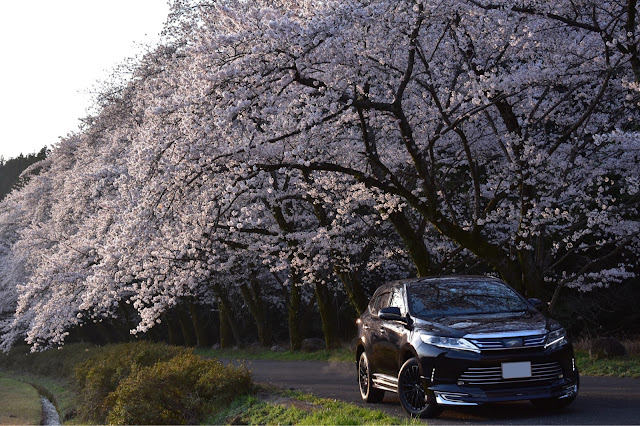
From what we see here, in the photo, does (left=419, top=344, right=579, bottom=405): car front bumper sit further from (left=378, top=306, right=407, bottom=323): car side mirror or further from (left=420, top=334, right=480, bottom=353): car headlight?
(left=378, top=306, right=407, bottom=323): car side mirror

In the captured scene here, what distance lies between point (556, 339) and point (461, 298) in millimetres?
1394

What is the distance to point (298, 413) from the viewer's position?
401 inches

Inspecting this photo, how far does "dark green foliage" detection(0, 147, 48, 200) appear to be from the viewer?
8112 centimetres

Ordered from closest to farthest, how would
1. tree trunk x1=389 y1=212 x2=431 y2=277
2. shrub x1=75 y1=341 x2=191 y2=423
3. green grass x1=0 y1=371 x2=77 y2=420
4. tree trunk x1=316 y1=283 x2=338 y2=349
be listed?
1. tree trunk x1=389 y1=212 x2=431 y2=277
2. shrub x1=75 y1=341 x2=191 y2=423
3. green grass x1=0 y1=371 x2=77 y2=420
4. tree trunk x1=316 y1=283 x2=338 y2=349

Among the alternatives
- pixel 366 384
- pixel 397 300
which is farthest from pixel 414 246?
pixel 397 300

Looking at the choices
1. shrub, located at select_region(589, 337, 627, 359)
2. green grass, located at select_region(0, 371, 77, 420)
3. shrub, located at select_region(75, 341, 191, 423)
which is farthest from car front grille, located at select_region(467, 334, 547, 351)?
green grass, located at select_region(0, 371, 77, 420)

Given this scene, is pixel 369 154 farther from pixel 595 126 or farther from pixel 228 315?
pixel 228 315

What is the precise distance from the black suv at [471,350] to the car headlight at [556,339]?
1cm

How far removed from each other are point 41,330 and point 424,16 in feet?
62.0

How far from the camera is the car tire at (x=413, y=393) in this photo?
28.9 feet

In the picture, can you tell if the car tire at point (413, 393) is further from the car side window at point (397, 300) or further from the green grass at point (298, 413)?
the car side window at point (397, 300)

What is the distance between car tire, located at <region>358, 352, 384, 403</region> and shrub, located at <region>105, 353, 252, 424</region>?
9.71 feet

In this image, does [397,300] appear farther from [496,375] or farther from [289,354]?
[289,354]

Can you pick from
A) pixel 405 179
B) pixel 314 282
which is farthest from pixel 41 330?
pixel 405 179
